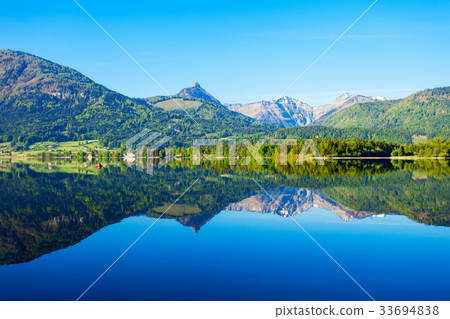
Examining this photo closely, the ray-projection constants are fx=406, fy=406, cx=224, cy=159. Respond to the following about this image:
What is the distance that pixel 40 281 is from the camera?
12.7m

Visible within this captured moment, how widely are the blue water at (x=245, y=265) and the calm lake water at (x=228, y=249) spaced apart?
4cm

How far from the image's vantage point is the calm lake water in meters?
11.9

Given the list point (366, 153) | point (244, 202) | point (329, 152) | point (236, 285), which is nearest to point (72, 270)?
point (236, 285)

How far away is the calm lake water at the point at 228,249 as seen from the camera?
1191 centimetres

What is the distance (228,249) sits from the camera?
16.8 m

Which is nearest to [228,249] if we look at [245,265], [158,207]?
[245,265]

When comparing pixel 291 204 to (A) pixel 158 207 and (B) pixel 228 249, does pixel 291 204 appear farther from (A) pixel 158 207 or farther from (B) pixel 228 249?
(B) pixel 228 249

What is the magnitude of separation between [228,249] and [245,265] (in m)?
2.54

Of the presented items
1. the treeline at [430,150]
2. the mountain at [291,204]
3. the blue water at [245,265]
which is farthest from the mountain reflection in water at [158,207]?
the treeline at [430,150]

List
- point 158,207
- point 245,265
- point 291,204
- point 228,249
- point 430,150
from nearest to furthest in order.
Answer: point 245,265, point 228,249, point 158,207, point 291,204, point 430,150

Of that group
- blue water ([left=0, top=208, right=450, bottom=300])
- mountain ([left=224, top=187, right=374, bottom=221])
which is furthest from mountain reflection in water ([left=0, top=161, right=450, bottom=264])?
blue water ([left=0, top=208, right=450, bottom=300])

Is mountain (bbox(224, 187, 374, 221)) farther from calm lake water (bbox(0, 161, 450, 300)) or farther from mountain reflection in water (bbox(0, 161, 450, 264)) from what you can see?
calm lake water (bbox(0, 161, 450, 300))

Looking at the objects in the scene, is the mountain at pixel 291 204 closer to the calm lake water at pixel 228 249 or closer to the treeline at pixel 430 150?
the calm lake water at pixel 228 249
